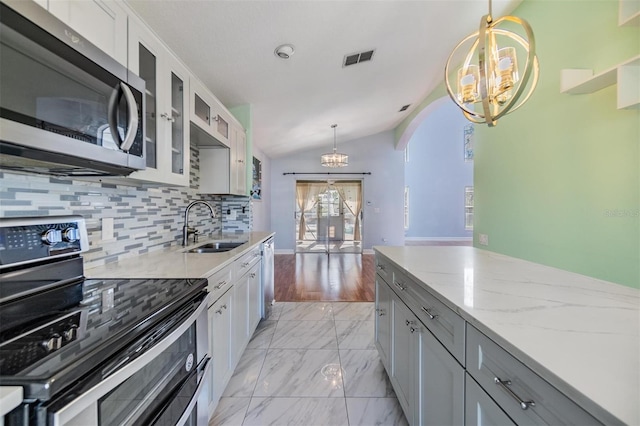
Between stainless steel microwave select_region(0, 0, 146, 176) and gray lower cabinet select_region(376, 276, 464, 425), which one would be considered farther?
gray lower cabinet select_region(376, 276, 464, 425)

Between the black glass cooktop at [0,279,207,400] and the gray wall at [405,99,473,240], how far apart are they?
8.68m

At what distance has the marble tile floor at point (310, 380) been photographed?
1.54 metres

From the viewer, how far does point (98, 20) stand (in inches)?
39.4

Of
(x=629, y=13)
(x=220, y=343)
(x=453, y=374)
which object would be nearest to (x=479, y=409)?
(x=453, y=374)

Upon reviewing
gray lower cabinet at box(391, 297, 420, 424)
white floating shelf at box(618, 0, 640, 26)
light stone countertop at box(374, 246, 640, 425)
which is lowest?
gray lower cabinet at box(391, 297, 420, 424)

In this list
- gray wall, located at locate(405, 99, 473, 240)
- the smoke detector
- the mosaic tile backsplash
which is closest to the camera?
the mosaic tile backsplash

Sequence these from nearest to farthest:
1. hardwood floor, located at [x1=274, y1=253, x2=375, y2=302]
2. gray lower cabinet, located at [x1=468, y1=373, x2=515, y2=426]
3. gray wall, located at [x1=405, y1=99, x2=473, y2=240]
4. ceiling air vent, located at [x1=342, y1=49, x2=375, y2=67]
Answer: gray lower cabinet, located at [x1=468, y1=373, x2=515, y2=426]
ceiling air vent, located at [x1=342, y1=49, x2=375, y2=67]
hardwood floor, located at [x1=274, y1=253, x2=375, y2=302]
gray wall, located at [x1=405, y1=99, x2=473, y2=240]

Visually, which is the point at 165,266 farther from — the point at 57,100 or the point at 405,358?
the point at 405,358

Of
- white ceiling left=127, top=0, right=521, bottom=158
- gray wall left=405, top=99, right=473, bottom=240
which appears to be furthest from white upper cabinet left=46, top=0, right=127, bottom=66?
gray wall left=405, top=99, right=473, bottom=240

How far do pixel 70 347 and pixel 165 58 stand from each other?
1.50 metres

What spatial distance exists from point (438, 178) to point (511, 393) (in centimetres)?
894

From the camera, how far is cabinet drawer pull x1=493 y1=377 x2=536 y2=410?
0.59m

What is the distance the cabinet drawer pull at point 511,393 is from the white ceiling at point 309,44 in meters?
2.12

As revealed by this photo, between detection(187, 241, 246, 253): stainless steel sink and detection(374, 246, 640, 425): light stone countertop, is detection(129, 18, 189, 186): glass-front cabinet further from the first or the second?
detection(374, 246, 640, 425): light stone countertop
